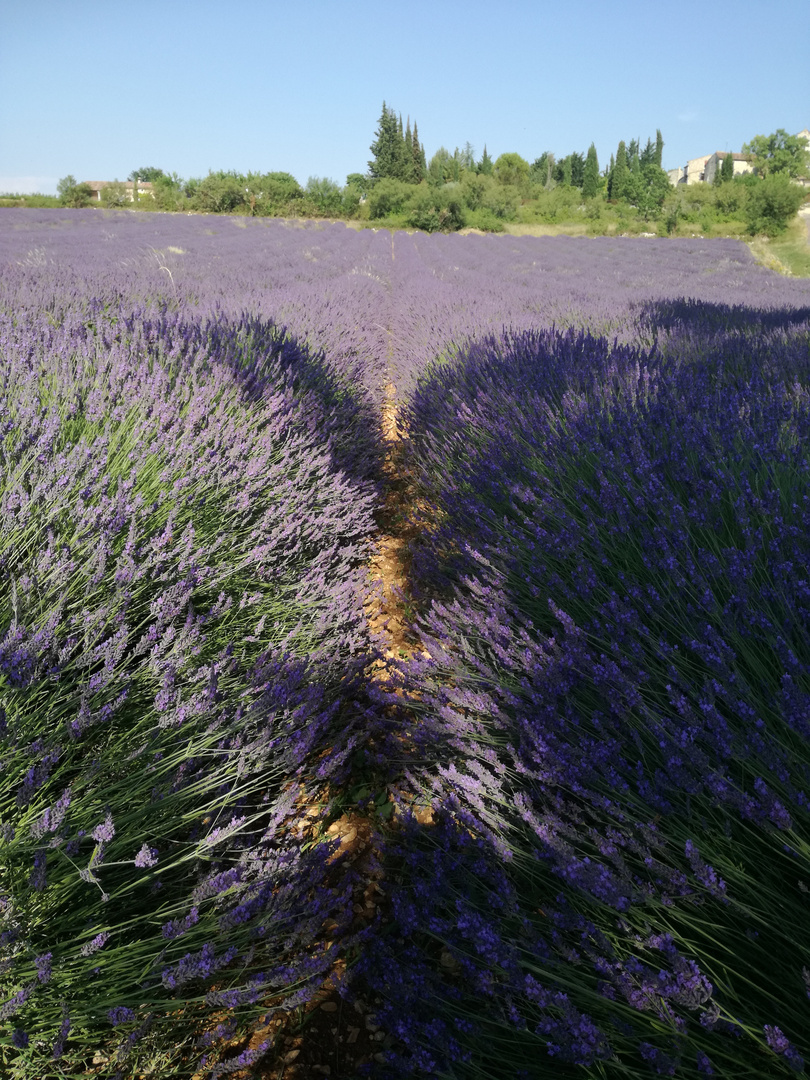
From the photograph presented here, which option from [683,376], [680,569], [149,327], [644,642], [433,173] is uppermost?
[433,173]

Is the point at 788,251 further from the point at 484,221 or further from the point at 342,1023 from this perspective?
the point at 342,1023

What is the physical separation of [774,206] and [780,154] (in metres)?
19.9

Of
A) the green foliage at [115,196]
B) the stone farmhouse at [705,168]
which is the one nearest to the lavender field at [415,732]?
the green foliage at [115,196]

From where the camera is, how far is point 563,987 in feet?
3.29

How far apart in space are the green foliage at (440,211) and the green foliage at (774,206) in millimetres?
15478

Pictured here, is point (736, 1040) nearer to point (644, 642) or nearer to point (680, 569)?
point (644, 642)

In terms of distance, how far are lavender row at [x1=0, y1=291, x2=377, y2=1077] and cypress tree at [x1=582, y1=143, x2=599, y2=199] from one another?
5868cm

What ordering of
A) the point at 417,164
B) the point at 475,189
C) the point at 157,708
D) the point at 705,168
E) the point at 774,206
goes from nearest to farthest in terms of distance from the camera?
1. the point at 157,708
2. the point at 774,206
3. the point at 475,189
4. the point at 417,164
5. the point at 705,168

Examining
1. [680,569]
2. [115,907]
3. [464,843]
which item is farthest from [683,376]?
[115,907]

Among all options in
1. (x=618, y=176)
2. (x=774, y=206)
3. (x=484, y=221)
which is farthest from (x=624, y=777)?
(x=618, y=176)

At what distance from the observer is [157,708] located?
120 cm

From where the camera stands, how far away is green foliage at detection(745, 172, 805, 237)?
96.8 ft

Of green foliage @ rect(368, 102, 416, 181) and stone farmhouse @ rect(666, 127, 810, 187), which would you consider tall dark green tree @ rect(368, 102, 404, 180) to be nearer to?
green foliage @ rect(368, 102, 416, 181)

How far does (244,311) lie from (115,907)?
4566 millimetres
